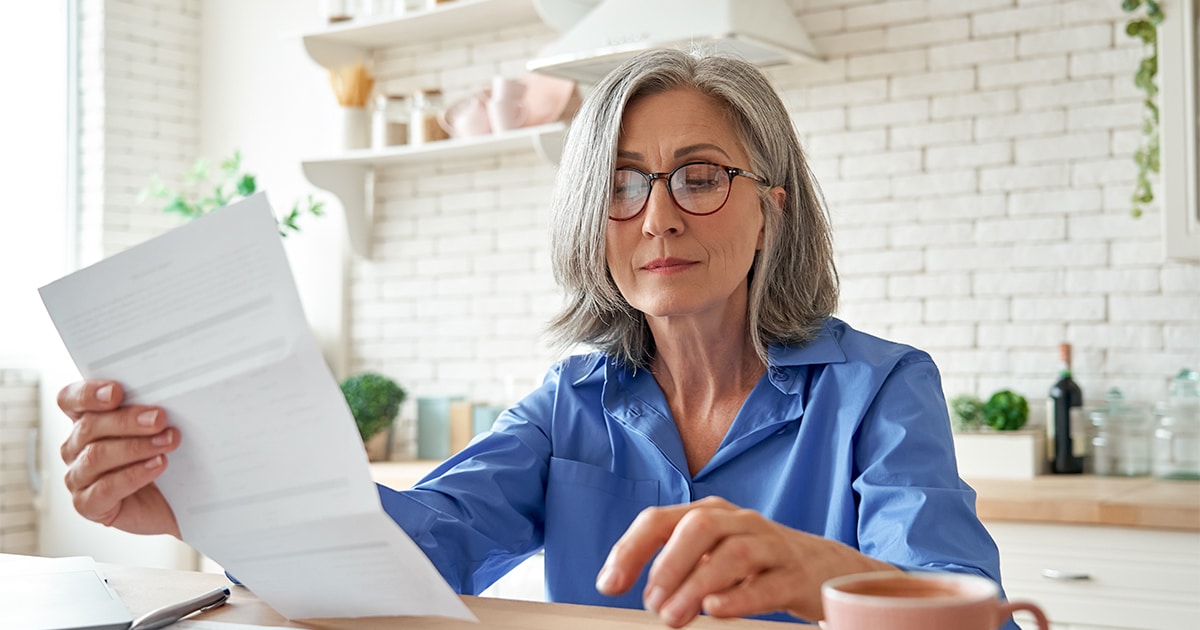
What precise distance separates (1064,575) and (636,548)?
2.09 meters

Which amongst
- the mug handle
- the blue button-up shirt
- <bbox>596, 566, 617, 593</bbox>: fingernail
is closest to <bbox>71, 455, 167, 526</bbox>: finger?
the blue button-up shirt

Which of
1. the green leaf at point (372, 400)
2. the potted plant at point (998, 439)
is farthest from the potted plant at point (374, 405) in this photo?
the potted plant at point (998, 439)

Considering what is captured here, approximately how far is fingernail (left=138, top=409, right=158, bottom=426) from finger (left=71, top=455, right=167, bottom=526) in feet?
0.14

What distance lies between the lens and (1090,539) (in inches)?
103

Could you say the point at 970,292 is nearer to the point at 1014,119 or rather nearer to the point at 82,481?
the point at 1014,119

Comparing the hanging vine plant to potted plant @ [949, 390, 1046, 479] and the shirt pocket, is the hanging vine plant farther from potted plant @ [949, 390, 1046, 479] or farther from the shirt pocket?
the shirt pocket

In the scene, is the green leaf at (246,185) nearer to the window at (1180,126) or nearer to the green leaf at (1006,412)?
the green leaf at (1006,412)

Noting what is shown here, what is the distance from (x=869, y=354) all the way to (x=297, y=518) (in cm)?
84

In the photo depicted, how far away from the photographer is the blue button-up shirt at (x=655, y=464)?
144 centimetres

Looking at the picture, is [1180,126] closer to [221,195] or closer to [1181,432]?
[1181,432]

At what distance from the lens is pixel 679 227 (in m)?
1.58

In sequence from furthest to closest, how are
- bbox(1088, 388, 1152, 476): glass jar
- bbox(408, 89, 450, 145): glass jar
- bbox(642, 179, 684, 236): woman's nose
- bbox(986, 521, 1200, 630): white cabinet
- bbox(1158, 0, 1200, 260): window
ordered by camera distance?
bbox(408, 89, 450, 145): glass jar, bbox(1088, 388, 1152, 476): glass jar, bbox(1158, 0, 1200, 260): window, bbox(986, 521, 1200, 630): white cabinet, bbox(642, 179, 684, 236): woman's nose

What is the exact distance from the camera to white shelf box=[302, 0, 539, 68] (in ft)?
13.1

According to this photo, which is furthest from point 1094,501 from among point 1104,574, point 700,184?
point 700,184
